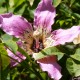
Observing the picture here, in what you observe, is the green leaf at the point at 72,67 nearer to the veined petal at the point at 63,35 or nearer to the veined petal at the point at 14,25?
the veined petal at the point at 63,35

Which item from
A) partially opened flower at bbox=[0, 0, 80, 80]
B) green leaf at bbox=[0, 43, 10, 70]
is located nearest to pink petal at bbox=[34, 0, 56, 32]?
partially opened flower at bbox=[0, 0, 80, 80]

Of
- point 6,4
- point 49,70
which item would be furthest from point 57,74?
point 6,4

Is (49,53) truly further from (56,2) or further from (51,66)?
(56,2)

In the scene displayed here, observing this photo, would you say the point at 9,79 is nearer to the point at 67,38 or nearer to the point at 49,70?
the point at 49,70

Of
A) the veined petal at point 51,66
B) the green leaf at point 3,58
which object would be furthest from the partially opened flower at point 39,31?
the green leaf at point 3,58

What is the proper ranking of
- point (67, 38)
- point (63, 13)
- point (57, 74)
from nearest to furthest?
point (57, 74) < point (67, 38) < point (63, 13)
